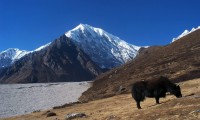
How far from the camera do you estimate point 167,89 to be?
1542 inches

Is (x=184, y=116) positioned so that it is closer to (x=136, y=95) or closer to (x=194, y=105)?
(x=194, y=105)

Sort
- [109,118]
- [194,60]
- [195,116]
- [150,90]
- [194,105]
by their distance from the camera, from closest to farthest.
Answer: [195,116], [194,105], [109,118], [150,90], [194,60]

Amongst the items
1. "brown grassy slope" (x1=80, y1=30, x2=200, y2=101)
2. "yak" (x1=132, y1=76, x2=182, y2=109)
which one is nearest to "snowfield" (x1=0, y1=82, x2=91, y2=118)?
"brown grassy slope" (x1=80, y1=30, x2=200, y2=101)

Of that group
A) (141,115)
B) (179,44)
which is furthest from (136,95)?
(179,44)

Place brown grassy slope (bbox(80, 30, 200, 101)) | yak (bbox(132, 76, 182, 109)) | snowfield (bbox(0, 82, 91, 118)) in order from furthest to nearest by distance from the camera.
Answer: brown grassy slope (bbox(80, 30, 200, 101)), snowfield (bbox(0, 82, 91, 118)), yak (bbox(132, 76, 182, 109))

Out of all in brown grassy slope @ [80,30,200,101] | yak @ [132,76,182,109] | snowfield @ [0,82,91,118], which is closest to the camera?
yak @ [132,76,182,109]

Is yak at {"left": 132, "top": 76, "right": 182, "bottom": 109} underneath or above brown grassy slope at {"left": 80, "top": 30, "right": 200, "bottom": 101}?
underneath

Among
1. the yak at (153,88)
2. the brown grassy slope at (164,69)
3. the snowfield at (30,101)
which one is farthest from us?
the brown grassy slope at (164,69)

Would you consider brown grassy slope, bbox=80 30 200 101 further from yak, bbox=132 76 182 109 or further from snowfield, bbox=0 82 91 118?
yak, bbox=132 76 182 109

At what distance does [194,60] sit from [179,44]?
5644cm

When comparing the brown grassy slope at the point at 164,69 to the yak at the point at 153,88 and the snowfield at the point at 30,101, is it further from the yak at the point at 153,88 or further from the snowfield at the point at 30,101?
the yak at the point at 153,88

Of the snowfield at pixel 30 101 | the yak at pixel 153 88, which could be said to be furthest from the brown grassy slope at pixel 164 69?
the yak at pixel 153 88

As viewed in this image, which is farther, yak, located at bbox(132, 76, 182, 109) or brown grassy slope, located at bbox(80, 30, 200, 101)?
Result: brown grassy slope, located at bbox(80, 30, 200, 101)

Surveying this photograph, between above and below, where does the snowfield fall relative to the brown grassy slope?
below
